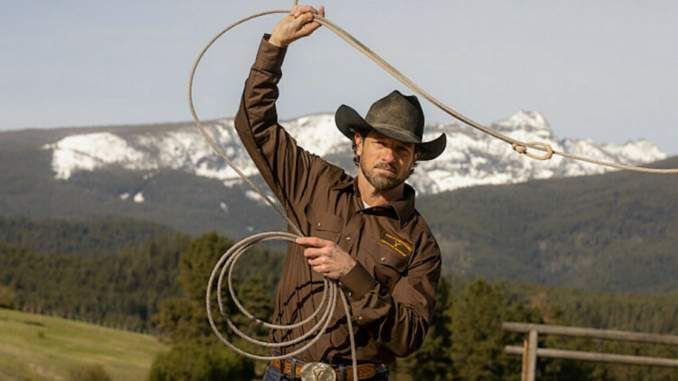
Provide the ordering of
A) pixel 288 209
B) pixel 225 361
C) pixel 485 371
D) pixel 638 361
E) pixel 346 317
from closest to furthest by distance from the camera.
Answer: pixel 346 317, pixel 288 209, pixel 638 361, pixel 225 361, pixel 485 371

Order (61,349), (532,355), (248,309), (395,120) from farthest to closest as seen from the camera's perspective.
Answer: (248,309)
(61,349)
(532,355)
(395,120)

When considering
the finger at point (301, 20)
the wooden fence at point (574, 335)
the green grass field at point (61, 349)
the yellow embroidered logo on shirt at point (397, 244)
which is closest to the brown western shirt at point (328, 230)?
the yellow embroidered logo on shirt at point (397, 244)

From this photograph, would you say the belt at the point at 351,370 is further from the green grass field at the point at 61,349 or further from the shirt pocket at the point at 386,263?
the green grass field at the point at 61,349

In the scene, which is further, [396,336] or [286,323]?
[286,323]

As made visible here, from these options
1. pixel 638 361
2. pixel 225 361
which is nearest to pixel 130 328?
pixel 225 361

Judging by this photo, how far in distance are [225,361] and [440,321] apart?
17.1 meters

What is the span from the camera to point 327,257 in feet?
9.55

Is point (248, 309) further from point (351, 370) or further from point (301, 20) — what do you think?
point (301, 20)

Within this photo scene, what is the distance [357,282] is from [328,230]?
1.44 ft

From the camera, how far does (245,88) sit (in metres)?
3.35

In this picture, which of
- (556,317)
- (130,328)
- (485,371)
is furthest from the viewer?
(130,328)

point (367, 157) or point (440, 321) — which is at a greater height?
point (440, 321)

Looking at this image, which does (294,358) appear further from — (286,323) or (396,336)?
(396,336)

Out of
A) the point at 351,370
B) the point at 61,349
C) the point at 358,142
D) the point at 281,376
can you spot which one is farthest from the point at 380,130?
the point at 61,349
